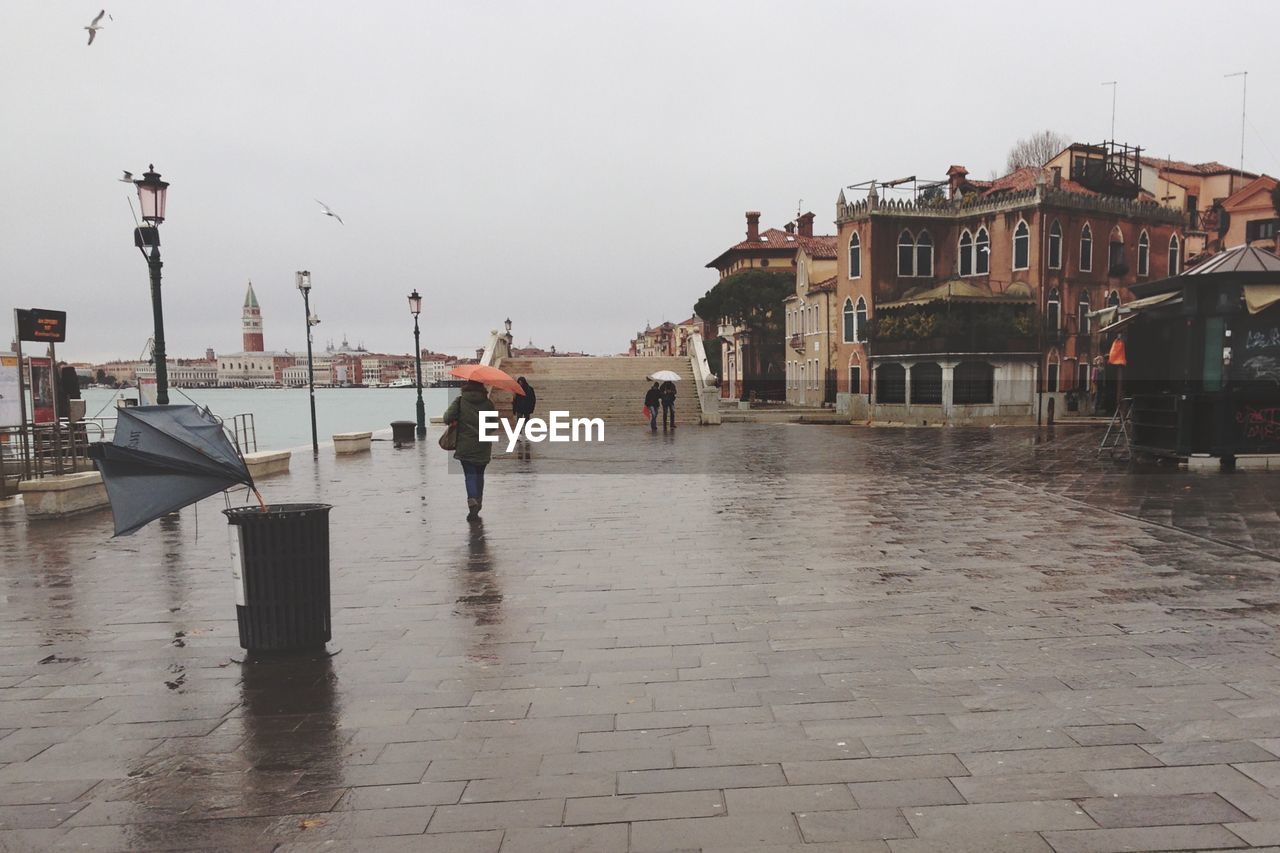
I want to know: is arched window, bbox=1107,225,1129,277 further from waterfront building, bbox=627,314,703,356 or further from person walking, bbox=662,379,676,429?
waterfront building, bbox=627,314,703,356

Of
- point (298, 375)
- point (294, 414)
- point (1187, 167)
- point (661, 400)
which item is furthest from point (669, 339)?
point (298, 375)

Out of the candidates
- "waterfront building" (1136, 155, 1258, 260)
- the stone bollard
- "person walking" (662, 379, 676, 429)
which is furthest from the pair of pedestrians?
"waterfront building" (1136, 155, 1258, 260)

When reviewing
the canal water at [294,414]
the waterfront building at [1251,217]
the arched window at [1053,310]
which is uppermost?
the waterfront building at [1251,217]

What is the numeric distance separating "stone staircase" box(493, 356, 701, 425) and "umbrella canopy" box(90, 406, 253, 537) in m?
25.6

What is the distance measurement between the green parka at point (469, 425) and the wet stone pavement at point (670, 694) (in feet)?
3.62

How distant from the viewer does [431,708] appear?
4293 mm

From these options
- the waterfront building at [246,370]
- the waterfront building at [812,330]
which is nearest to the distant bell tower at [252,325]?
the waterfront building at [246,370]

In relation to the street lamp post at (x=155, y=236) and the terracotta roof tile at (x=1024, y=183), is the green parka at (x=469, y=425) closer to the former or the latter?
the street lamp post at (x=155, y=236)

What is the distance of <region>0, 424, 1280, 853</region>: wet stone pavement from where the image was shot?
317 cm

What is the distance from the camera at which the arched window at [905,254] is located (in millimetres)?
36750

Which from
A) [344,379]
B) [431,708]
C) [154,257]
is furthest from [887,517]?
[344,379]

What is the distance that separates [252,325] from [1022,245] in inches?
6519

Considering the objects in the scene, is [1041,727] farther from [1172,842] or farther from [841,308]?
[841,308]

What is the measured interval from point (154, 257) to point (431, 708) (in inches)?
368
